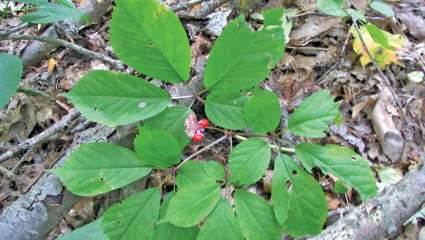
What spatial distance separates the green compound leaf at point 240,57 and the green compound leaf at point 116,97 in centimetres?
18

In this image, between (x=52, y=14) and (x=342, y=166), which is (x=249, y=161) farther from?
(x=52, y=14)

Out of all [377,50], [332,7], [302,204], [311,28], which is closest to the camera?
[302,204]

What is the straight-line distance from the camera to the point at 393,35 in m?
2.35

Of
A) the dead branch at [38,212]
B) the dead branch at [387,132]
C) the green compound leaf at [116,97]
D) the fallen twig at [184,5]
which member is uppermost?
the green compound leaf at [116,97]

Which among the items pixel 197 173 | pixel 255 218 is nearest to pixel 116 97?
pixel 197 173

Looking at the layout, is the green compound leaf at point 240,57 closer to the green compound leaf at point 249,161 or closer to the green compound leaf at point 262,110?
the green compound leaf at point 262,110

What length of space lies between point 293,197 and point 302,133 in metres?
0.20

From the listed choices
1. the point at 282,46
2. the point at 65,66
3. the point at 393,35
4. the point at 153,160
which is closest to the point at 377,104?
the point at 393,35

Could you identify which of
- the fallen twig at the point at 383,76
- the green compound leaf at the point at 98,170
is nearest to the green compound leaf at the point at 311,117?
the green compound leaf at the point at 98,170

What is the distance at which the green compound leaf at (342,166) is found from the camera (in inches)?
48.1

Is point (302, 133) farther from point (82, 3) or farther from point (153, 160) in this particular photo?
point (82, 3)

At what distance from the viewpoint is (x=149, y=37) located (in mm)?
1167

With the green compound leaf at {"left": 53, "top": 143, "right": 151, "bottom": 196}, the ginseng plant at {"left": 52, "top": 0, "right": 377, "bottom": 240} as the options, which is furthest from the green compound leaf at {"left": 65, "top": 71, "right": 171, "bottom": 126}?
the green compound leaf at {"left": 53, "top": 143, "right": 151, "bottom": 196}

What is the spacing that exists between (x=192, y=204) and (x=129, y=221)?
20 cm
